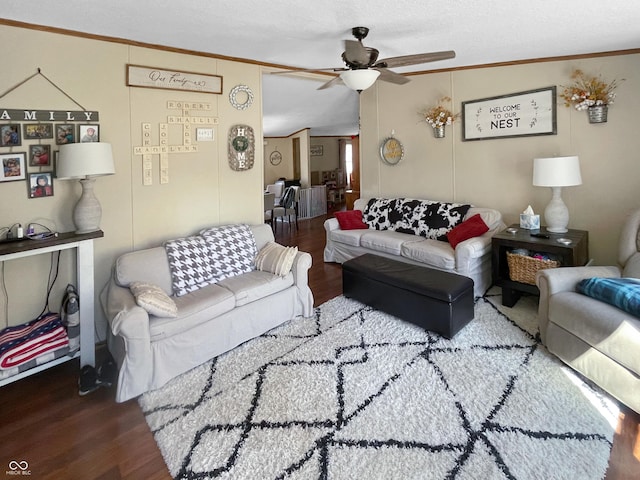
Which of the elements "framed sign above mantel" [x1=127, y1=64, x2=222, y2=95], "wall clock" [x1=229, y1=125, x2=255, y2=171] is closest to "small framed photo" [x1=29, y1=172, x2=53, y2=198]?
"framed sign above mantel" [x1=127, y1=64, x2=222, y2=95]

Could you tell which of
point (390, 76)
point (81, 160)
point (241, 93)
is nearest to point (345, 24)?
point (390, 76)

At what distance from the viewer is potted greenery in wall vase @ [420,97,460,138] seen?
4.43m

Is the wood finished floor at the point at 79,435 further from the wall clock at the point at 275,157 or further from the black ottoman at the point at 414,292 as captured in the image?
the wall clock at the point at 275,157

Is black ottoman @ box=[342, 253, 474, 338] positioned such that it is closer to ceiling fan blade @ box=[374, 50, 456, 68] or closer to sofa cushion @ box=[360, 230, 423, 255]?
sofa cushion @ box=[360, 230, 423, 255]

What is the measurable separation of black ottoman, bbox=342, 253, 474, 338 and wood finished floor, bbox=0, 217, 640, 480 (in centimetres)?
113

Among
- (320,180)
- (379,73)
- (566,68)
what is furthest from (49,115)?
(320,180)

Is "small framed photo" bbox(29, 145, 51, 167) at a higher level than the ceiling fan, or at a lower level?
lower

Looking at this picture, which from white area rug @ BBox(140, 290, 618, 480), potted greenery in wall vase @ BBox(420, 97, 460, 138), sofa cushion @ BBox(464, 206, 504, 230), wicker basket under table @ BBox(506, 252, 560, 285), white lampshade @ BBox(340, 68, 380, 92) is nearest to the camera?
white area rug @ BBox(140, 290, 618, 480)

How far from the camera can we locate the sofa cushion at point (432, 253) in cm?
367

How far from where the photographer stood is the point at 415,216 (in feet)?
14.8

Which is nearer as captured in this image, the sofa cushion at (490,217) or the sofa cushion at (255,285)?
the sofa cushion at (255,285)

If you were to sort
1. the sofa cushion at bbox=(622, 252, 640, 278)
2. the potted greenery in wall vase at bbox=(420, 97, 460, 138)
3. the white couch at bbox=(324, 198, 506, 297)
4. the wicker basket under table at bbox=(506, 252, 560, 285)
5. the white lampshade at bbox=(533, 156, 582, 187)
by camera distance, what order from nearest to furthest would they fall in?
the sofa cushion at bbox=(622, 252, 640, 278)
the wicker basket under table at bbox=(506, 252, 560, 285)
the white lampshade at bbox=(533, 156, 582, 187)
the white couch at bbox=(324, 198, 506, 297)
the potted greenery in wall vase at bbox=(420, 97, 460, 138)

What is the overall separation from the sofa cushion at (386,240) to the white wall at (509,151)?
2.68 feet

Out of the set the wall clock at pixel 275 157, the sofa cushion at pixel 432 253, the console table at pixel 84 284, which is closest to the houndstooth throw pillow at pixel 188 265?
the console table at pixel 84 284
